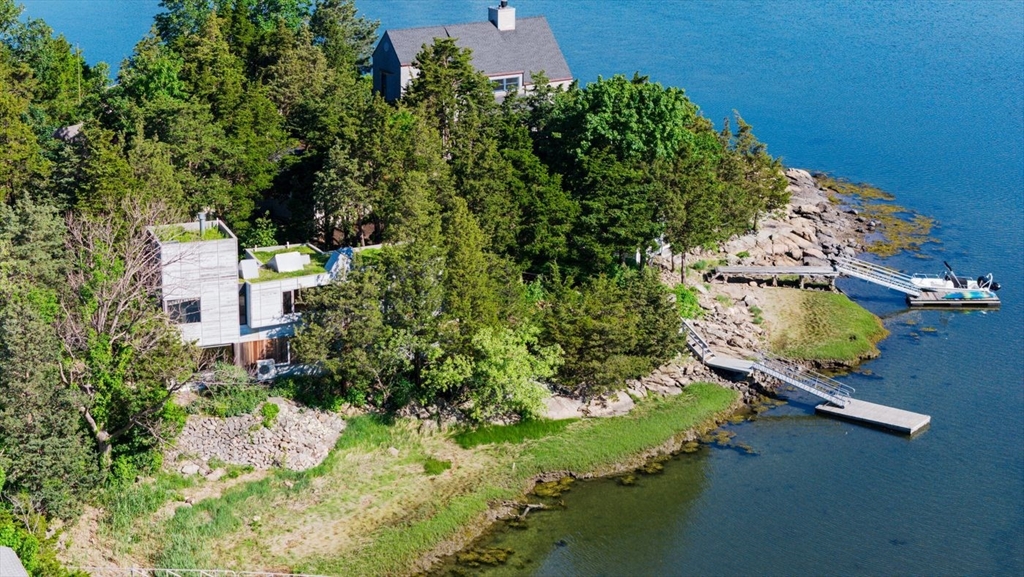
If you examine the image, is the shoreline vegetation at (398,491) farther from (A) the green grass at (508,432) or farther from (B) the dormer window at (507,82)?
(B) the dormer window at (507,82)

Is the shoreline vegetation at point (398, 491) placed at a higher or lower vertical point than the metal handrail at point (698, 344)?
lower

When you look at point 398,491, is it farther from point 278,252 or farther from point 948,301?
point 948,301

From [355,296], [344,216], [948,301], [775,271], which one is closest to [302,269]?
[355,296]

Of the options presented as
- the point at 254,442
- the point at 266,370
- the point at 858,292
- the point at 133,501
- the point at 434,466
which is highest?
the point at 858,292

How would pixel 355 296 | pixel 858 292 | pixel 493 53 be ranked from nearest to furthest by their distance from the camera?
1. pixel 355 296
2. pixel 858 292
3. pixel 493 53

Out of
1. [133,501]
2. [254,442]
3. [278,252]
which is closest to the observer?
[133,501]

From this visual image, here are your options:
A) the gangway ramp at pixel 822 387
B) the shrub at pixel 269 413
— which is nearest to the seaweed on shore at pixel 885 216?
the gangway ramp at pixel 822 387

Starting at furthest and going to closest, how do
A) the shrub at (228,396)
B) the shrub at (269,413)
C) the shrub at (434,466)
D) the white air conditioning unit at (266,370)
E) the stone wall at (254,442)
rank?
the white air conditioning unit at (266,370)
the shrub at (434,466)
the shrub at (269,413)
the shrub at (228,396)
the stone wall at (254,442)

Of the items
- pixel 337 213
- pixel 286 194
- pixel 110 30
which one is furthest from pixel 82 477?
pixel 110 30
